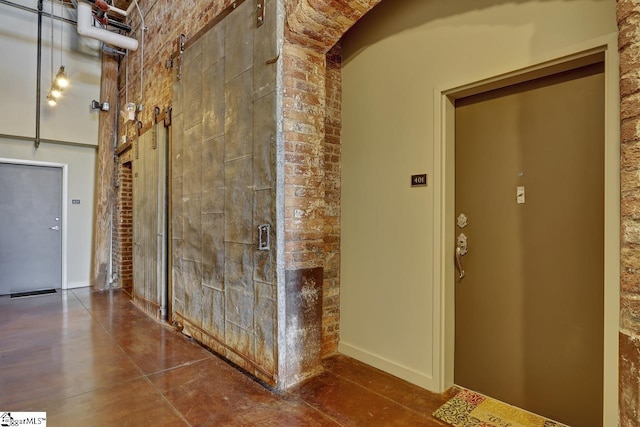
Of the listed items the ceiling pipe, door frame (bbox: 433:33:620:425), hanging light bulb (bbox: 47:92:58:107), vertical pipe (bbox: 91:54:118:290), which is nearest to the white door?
vertical pipe (bbox: 91:54:118:290)

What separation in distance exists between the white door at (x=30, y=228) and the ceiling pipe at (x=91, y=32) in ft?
7.61

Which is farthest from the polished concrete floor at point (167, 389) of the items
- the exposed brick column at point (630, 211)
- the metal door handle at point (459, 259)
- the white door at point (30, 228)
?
the white door at point (30, 228)

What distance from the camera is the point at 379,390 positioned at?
2.45 meters

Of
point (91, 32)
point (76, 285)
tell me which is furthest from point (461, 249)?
point (76, 285)

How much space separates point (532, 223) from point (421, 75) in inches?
49.5

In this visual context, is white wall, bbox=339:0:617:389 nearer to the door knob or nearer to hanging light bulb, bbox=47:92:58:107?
the door knob

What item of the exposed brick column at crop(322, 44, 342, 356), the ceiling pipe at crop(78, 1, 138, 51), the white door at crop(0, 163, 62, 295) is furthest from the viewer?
the white door at crop(0, 163, 62, 295)

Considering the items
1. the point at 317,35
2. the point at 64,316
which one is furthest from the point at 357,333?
the point at 64,316

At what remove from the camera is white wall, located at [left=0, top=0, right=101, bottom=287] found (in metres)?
5.24

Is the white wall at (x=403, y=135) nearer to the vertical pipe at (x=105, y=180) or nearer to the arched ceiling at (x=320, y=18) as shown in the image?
the arched ceiling at (x=320, y=18)

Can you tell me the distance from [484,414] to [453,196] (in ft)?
4.55

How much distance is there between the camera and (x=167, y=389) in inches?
98.7

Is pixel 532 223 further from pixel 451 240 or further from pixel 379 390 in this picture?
pixel 379 390

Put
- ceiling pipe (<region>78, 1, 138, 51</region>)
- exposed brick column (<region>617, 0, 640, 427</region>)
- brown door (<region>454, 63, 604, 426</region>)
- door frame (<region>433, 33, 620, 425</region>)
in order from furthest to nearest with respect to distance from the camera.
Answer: ceiling pipe (<region>78, 1, 138, 51</region>) → brown door (<region>454, 63, 604, 426</region>) → door frame (<region>433, 33, 620, 425</region>) → exposed brick column (<region>617, 0, 640, 427</region>)
